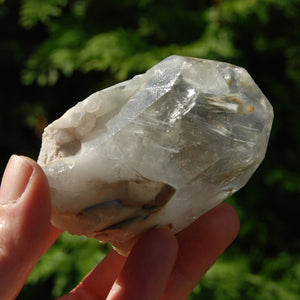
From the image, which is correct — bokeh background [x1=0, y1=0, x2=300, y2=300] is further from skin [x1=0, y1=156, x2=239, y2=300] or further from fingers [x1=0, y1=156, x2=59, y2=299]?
fingers [x1=0, y1=156, x2=59, y2=299]

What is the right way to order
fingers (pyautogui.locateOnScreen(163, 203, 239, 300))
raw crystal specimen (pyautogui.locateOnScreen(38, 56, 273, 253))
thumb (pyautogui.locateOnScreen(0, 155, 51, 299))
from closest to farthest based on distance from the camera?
thumb (pyautogui.locateOnScreen(0, 155, 51, 299))
raw crystal specimen (pyautogui.locateOnScreen(38, 56, 273, 253))
fingers (pyautogui.locateOnScreen(163, 203, 239, 300))

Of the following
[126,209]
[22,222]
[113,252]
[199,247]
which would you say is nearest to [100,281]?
[113,252]

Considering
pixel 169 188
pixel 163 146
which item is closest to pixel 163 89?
pixel 163 146

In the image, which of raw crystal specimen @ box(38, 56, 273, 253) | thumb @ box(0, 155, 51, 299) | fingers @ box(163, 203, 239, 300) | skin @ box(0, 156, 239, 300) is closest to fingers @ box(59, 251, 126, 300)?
skin @ box(0, 156, 239, 300)

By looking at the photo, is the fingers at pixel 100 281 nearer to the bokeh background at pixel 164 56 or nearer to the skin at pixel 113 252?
the skin at pixel 113 252

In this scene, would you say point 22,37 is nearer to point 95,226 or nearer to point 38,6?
point 38,6

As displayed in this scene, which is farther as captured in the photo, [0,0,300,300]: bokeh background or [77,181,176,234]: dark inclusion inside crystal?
[0,0,300,300]: bokeh background

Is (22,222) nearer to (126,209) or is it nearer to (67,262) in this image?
(126,209)
